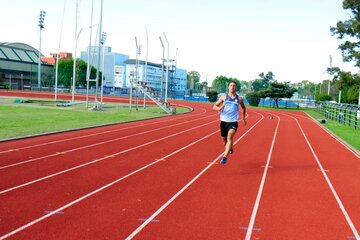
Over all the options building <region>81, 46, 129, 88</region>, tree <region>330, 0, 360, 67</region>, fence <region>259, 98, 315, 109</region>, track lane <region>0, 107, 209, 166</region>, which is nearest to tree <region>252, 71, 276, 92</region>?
building <region>81, 46, 129, 88</region>

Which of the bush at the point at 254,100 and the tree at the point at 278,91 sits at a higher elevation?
the tree at the point at 278,91

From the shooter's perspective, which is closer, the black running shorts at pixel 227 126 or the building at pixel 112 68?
the black running shorts at pixel 227 126

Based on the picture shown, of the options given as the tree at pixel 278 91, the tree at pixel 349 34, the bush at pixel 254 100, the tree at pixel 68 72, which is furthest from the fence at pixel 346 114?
the tree at pixel 68 72

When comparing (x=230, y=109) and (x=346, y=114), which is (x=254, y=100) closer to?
(x=346, y=114)

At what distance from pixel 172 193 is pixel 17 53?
93.0m

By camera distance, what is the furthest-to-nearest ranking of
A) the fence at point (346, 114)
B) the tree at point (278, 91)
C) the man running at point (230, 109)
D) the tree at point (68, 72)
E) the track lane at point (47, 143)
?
1. the tree at point (68, 72)
2. the tree at point (278, 91)
3. the fence at point (346, 114)
4. the track lane at point (47, 143)
5. the man running at point (230, 109)

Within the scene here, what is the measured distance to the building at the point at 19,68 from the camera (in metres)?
84.8

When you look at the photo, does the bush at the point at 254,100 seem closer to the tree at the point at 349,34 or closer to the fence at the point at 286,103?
the fence at the point at 286,103

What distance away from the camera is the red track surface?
4957 mm

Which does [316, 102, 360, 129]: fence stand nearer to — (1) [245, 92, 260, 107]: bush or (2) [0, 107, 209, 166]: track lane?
(2) [0, 107, 209, 166]: track lane

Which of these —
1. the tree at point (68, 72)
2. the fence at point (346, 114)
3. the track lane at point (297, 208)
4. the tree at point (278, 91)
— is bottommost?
the track lane at point (297, 208)

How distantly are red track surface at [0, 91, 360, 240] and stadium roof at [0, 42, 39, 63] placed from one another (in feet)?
271

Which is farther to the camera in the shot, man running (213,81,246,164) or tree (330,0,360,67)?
tree (330,0,360,67)

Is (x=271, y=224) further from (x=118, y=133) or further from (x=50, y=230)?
(x=118, y=133)
